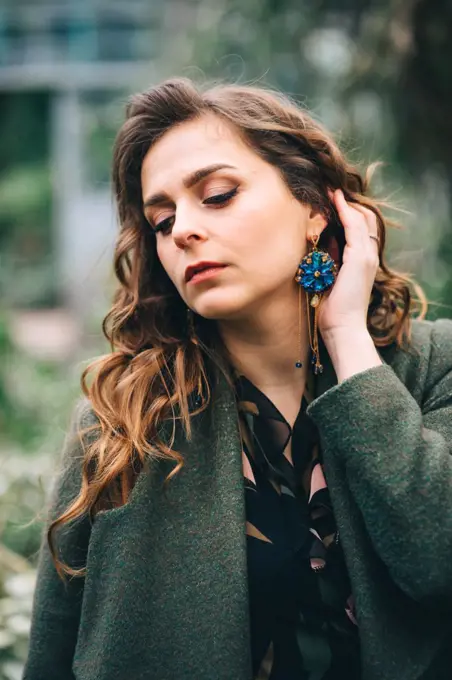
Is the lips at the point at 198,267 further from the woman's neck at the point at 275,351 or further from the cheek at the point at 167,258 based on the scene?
the woman's neck at the point at 275,351

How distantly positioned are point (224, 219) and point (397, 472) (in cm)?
69

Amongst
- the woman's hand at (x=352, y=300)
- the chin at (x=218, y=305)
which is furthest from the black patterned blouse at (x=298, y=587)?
the chin at (x=218, y=305)

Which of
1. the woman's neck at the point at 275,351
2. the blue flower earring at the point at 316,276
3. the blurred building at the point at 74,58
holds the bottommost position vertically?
the woman's neck at the point at 275,351

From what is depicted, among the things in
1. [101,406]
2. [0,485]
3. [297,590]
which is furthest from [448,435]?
[0,485]

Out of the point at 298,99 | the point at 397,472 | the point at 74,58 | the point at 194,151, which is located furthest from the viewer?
the point at 74,58

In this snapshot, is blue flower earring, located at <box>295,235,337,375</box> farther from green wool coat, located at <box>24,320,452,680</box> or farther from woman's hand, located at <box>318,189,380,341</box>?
green wool coat, located at <box>24,320,452,680</box>

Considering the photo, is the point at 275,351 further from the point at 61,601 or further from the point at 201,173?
the point at 61,601

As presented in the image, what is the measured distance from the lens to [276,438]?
190cm

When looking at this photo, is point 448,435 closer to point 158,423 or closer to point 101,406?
point 158,423

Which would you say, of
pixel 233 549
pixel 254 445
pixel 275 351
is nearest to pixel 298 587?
pixel 233 549

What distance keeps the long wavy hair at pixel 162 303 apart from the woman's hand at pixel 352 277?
2.1 inches

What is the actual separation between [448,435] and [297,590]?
493mm

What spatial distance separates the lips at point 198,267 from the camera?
1769mm

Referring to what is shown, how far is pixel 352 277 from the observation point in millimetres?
1859
